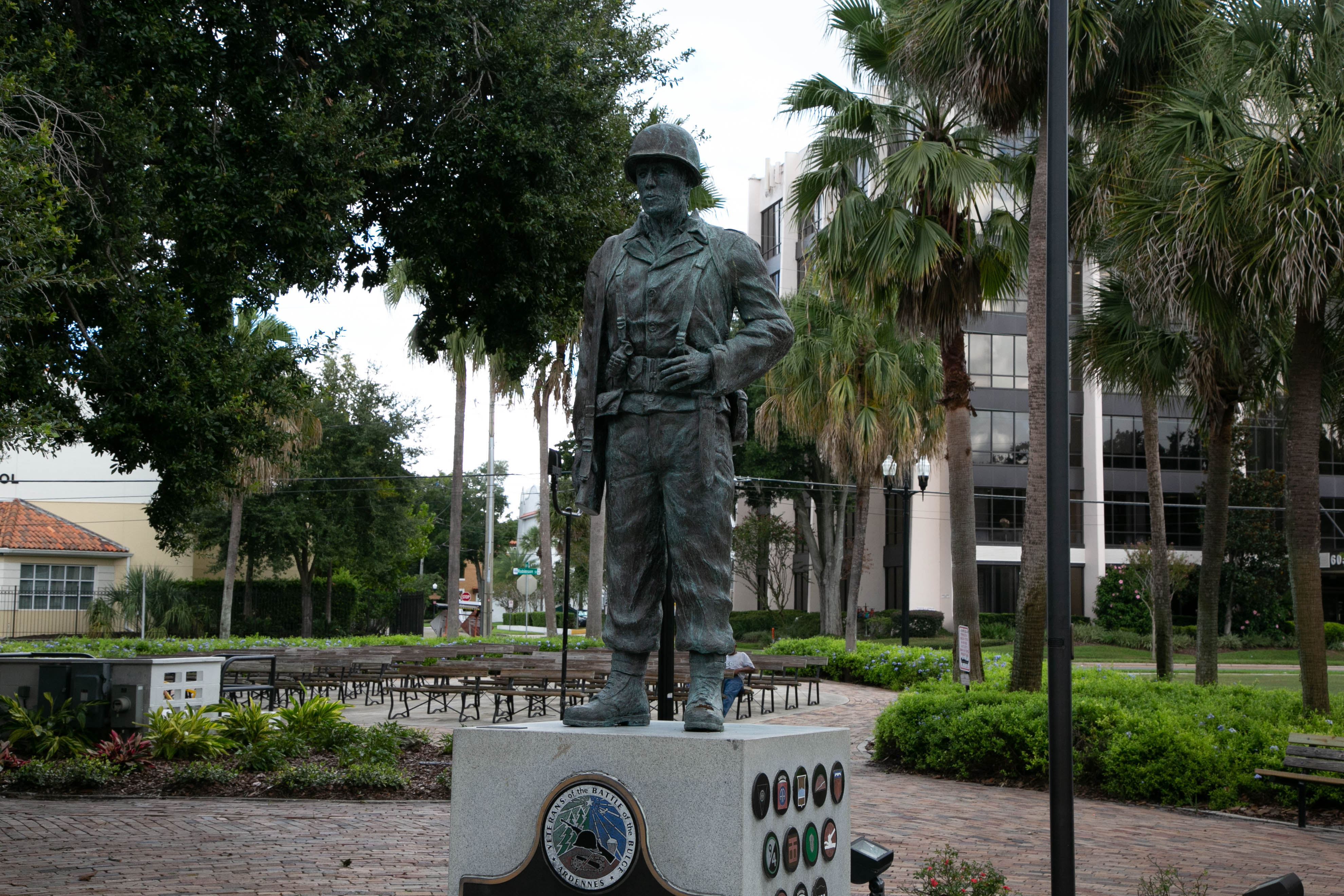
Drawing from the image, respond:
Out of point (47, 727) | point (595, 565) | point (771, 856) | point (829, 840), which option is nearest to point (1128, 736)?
point (829, 840)

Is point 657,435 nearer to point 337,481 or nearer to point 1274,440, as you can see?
point 337,481

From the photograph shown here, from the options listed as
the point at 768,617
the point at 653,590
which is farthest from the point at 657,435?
the point at 768,617

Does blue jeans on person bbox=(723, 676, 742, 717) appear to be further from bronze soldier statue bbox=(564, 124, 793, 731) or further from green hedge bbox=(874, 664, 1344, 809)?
bronze soldier statue bbox=(564, 124, 793, 731)

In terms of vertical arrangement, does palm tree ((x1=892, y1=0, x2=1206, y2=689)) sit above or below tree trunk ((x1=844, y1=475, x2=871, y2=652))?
above

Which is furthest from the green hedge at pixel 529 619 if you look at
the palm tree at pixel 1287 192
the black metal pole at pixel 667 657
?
the black metal pole at pixel 667 657

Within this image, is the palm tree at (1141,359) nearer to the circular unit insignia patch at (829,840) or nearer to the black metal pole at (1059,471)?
the black metal pole at (1059,471)

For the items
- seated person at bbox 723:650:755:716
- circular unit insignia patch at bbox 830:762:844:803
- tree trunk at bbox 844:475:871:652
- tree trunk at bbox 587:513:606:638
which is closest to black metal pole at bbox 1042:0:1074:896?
circular unit insignia patch at bbox 830:762:844:803

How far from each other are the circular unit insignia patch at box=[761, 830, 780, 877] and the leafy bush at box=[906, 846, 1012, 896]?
1582mm

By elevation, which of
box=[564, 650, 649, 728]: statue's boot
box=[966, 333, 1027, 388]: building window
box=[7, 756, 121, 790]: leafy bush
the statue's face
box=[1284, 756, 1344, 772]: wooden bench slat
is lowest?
box=[7, 756, 121, 790]: leafy bush

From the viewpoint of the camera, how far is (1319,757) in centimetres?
959

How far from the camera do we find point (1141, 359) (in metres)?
16.4

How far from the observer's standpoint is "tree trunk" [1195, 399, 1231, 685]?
15.0 meters

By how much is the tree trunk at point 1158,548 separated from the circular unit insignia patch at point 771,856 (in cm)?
1388

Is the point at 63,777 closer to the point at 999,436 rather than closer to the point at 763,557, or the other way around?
the point at 763,557
